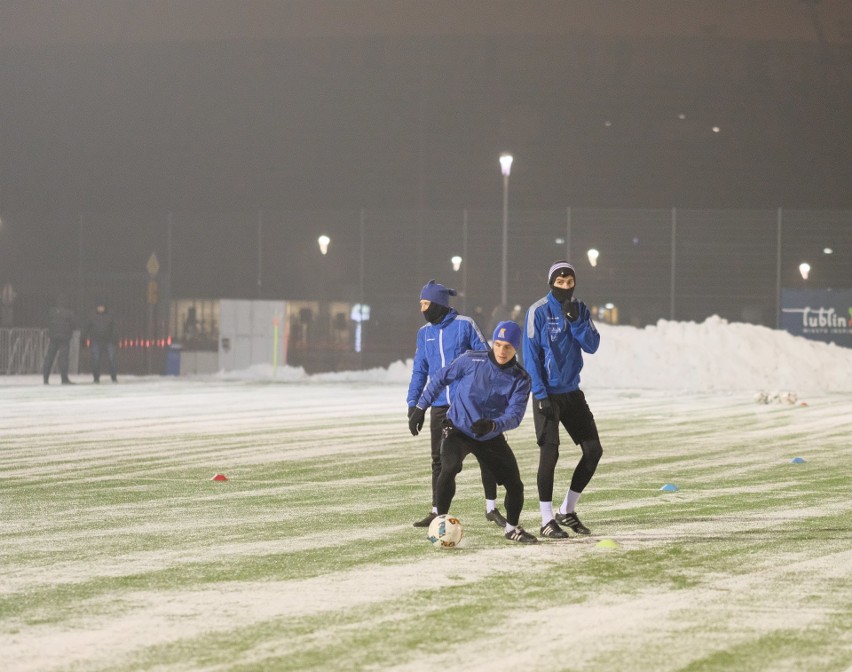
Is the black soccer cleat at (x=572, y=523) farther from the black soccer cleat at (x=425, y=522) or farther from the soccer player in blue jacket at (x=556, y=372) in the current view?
the black soccer cleat at (x=425, y=522)

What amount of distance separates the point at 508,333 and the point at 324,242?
34.5m

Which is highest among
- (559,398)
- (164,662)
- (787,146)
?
(787,146)

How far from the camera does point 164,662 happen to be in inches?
227

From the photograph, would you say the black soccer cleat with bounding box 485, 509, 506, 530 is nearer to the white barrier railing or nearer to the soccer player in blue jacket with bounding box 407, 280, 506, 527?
the soccer player in blue jacket with bounding box 407, 280, 506, 527

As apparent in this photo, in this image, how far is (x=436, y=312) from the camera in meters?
10.1

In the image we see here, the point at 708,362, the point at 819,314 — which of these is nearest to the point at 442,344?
the point at 708,362

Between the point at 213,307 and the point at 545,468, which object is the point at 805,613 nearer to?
the point at 545,468

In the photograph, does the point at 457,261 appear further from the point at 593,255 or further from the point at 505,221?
the point at 593,255

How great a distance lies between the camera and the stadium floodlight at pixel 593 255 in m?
40.9

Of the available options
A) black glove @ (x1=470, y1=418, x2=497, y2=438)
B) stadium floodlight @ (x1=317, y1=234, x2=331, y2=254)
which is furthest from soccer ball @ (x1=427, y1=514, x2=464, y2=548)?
stadium floodlight @ (x1=317, y1=234, x2=331, y2=254)

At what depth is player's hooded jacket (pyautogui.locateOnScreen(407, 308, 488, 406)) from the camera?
1003cm

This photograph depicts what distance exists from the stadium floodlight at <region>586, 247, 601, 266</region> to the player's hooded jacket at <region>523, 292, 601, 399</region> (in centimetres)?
3153

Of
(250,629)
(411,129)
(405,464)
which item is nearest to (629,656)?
(250,629)

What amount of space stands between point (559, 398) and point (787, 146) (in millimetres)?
58240
